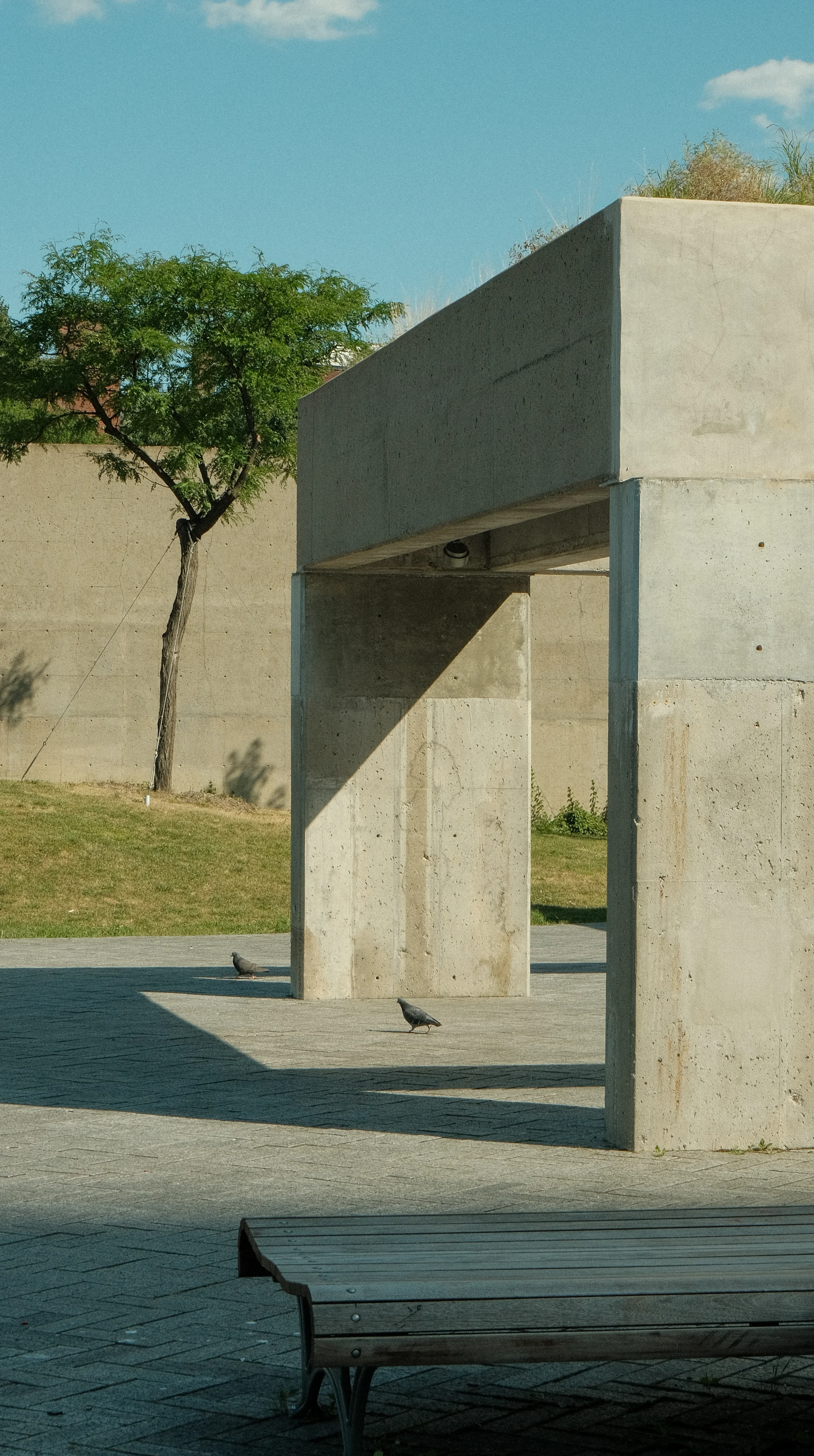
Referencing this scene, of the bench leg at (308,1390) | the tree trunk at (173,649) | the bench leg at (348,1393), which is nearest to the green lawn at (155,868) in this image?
the tree trunk at (173,649)

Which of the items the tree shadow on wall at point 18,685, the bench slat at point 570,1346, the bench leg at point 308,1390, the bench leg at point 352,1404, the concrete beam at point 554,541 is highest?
the concrete beam at point 554,541

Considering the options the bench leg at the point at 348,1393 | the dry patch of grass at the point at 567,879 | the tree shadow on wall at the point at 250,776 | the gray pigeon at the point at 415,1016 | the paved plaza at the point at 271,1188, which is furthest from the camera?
A: the tree shadow on wall at the point at 250,776

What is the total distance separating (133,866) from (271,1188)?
1675cm

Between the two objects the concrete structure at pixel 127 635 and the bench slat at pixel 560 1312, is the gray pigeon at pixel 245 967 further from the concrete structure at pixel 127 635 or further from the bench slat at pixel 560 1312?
the concrete structure at pixel 127 635

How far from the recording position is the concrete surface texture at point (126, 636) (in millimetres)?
29156

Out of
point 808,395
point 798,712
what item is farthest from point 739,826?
point 808,395

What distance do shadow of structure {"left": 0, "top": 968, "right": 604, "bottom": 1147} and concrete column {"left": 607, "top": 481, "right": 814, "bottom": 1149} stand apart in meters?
0.69

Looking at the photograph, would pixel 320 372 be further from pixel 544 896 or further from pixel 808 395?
pixel 808 395

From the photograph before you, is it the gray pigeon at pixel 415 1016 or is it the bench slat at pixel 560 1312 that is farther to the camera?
the gray pigeon at pixel 415 1016

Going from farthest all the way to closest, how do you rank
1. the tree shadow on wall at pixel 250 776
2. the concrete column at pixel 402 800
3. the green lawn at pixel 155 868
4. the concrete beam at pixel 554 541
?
the tree shadow on wall at pixel 250 776, the green lawn at pixel 155 868, the concrete column at pixel 402 800, the concrete beam at pixel 554 541

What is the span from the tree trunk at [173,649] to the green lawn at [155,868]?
0.62 m

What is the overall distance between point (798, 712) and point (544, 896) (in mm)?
16679

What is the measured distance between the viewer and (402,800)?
1420cm

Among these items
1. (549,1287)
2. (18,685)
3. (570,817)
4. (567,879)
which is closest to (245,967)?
(549,1287)
